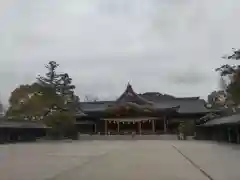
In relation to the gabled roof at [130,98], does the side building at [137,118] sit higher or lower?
lower

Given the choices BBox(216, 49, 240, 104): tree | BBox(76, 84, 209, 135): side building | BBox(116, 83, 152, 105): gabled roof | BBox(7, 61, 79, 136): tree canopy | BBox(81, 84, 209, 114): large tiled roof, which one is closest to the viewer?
BBox(216, 49, 240, 104): tree

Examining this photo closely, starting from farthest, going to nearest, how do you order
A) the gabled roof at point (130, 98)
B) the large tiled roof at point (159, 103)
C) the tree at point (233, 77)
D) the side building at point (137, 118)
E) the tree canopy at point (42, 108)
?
the gabled roof at point (130, 98) → the large tiled roof at point (159, 103) → the side building at point (137, 118) → the tree canopy at point (42, 108) → the tree at point (233, 77)

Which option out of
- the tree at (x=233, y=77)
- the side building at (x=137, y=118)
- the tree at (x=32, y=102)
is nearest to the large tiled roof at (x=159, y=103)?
the side building at (x=137, y=118)

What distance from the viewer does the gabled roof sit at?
63438 mm

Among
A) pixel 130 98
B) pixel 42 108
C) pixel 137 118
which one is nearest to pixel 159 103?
pixel 130 98

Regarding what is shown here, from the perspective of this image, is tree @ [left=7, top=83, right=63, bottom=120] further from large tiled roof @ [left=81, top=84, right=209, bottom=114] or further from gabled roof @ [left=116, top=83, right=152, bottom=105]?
gabled roof @ [left=116, top=83, right=152, bottom=105]

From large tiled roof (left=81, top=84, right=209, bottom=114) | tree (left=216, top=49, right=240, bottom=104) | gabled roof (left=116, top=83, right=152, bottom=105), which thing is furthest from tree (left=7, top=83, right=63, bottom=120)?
tree (left=216, top=49, right=240, bottom=104)

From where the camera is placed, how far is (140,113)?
5962cm

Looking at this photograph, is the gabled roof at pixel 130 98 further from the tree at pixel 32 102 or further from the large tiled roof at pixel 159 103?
the tree at pixel 32 102

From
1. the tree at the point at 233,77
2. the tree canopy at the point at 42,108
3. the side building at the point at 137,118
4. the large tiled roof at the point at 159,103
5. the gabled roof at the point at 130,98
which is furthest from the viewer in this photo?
the gabled roof at the point at 130,98

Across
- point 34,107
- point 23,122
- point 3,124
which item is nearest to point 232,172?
point 3,124

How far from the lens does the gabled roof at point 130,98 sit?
63438mm

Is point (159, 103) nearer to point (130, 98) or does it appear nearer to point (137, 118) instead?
point (130, 98)

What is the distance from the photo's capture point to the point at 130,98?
2549 inches
